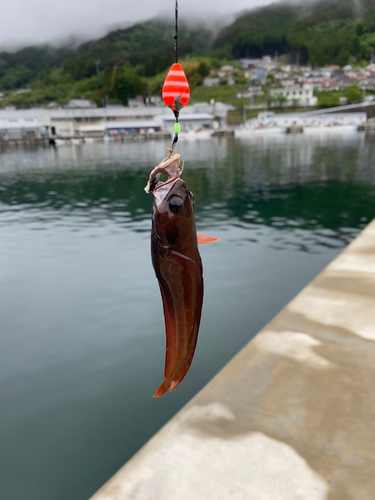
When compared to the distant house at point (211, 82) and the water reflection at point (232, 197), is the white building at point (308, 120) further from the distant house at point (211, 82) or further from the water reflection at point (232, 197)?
the water reflection at point (232, 197)

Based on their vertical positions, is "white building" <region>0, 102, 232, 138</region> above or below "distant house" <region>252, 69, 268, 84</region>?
below

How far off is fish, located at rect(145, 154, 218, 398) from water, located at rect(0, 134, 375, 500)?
3523mm

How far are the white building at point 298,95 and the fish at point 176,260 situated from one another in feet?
423

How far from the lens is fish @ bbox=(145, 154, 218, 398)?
1.59m

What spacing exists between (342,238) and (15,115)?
351 feet

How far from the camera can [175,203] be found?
1.59 metres

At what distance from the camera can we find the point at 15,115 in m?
103

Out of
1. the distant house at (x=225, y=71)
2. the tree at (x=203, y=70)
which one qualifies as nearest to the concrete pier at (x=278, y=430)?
the tree at (x=203, y=70)

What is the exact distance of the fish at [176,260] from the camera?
1592 mm

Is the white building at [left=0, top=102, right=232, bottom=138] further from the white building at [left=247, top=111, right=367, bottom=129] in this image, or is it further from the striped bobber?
the striped bobber

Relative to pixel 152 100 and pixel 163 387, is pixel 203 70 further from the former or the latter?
pixel 163 387

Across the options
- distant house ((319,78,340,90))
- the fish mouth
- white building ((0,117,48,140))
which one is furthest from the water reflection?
distant house ((319,78,340,90))

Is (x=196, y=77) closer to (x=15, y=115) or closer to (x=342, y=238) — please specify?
(x=15, y=115)

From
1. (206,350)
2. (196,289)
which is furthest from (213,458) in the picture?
(206,350)
